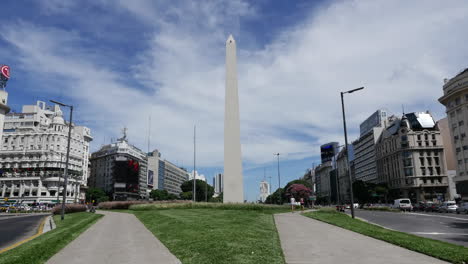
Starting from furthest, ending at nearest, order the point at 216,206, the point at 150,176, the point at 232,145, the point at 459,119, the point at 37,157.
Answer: the point at 150,176 < the point at 37,157 < the point at 459,119 < the point at 232,145 < the point at 216,206

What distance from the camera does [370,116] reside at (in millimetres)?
150375

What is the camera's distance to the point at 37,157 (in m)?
116

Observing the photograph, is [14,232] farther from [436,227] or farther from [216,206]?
[436,227]

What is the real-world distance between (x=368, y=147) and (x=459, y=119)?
6790 centimetres

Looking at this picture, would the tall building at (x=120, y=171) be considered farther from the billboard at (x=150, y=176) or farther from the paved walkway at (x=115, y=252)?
the paved walkway at (x=115, y=252)

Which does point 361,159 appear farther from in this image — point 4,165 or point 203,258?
point 203,258

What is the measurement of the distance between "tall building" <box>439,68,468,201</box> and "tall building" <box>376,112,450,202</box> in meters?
25.8

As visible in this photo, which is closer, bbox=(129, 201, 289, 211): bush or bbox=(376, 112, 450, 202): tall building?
bbox=(129, 201, 289, 211): bush

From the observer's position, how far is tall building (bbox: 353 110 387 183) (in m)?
A: 134

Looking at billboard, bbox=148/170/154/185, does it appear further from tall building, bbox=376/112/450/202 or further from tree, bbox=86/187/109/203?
tall building, bbox=376/112/450/202

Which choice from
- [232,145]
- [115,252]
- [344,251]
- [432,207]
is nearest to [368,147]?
[432,207]

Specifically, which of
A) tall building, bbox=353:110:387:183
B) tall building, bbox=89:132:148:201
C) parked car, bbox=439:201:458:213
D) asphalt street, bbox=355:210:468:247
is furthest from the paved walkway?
tall building, bbox=353:110:387:183

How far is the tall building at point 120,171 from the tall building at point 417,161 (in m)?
97.0

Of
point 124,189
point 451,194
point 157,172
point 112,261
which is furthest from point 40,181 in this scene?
point 451,194
